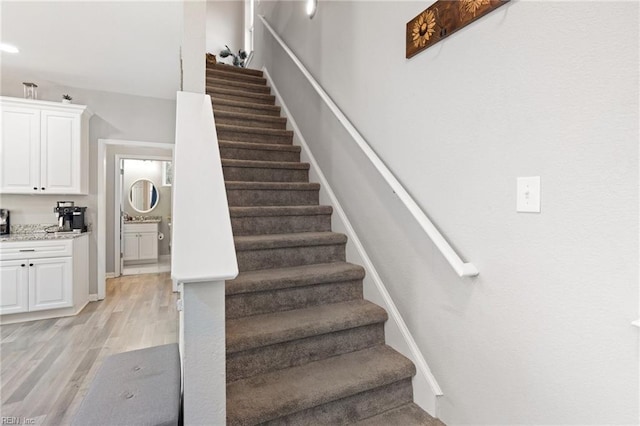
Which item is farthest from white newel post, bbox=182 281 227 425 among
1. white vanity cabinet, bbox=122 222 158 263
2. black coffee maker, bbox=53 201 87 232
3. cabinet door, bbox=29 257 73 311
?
white vanity cabinet, bbox=122 222 158 263

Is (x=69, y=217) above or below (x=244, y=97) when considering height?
below

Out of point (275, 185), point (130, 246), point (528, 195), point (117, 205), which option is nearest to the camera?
point (528, 195)

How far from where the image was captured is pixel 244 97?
3660 mm

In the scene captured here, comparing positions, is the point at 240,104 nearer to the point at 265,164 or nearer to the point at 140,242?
the point at 265,164

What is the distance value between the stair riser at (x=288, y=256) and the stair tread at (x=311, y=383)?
0.64 meters

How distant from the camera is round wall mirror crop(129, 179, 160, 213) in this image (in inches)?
254

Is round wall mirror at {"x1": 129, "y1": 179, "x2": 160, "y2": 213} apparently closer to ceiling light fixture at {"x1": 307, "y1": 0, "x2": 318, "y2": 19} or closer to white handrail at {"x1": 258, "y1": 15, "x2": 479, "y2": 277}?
ceiling light fixture at {"x1": 307, "y1": 0, "x2": 318, "y2": 19}

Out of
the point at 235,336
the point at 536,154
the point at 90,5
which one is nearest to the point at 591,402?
the point at 536,154

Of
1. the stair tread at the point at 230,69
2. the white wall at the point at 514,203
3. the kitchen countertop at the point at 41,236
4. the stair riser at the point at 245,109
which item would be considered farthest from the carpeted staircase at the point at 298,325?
the kitchen countertop at the point at 41,236

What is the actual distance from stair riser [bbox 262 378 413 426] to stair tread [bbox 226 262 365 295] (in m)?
0.63

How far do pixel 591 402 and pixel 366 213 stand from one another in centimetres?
134

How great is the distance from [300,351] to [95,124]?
178 inches

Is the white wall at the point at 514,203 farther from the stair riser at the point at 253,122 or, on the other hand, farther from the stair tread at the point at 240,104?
the stair tread at the point at 240,104

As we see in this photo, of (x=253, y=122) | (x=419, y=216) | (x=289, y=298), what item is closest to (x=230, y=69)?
(x=253, y=122)
